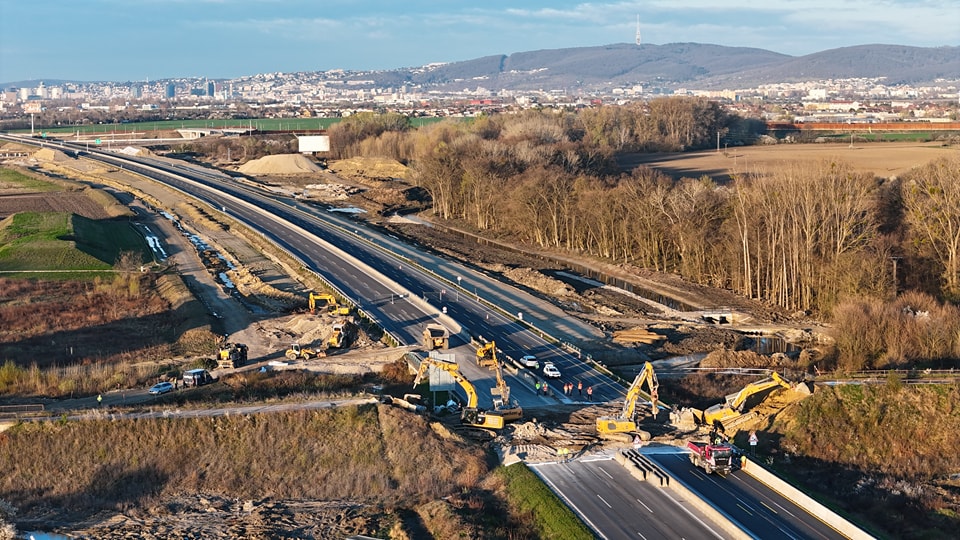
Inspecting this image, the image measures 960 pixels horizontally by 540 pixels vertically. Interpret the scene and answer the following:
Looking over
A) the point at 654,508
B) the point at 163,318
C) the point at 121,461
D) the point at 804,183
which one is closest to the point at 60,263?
the point at 163,318

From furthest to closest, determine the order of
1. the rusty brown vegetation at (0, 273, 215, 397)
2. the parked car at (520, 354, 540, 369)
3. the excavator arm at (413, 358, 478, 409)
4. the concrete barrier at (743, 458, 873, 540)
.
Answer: the parked car at (520, 354, 540, 369) < the rusty brown vegetation at (0, 273, 215, 397) < the excavator arm at (413, 358, 478, 409) < the concrete barrier at (743, 458, 873, 540)

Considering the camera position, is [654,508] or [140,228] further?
[140,228]

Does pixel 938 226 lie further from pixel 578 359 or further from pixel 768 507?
pixel 768 507

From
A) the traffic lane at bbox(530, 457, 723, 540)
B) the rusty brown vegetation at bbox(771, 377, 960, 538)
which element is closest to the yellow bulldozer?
the traffic lane at bbox(530, 457, 723, 540)

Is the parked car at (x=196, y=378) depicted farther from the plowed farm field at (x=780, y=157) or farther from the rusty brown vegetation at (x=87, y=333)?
the plowed farm field at (x=780, y=157)

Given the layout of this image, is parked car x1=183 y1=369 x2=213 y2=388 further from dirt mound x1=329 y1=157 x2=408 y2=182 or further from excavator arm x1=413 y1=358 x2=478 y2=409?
dirt mound x1=329 y1=157 x2=408 y2=182
